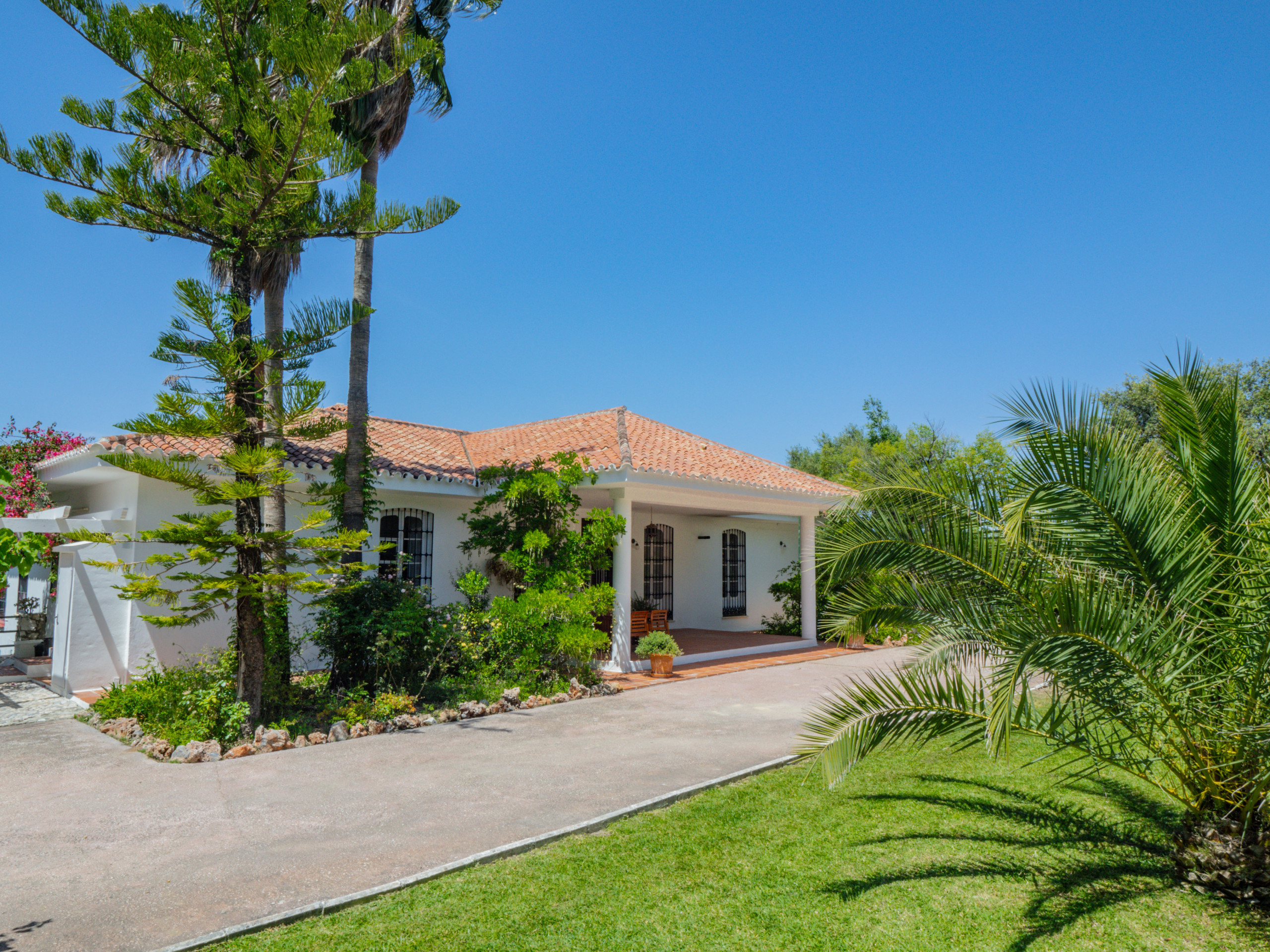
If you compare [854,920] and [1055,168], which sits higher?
[1055,168]

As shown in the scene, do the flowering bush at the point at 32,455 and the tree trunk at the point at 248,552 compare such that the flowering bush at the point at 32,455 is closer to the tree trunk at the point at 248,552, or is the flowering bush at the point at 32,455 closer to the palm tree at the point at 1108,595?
the tree trunk at the point at 248,552

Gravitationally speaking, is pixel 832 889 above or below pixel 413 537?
below

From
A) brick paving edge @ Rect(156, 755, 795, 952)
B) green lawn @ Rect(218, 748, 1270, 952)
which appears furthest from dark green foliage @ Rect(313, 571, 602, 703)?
green lawn @ Rect(218, 748, 1270, 952)

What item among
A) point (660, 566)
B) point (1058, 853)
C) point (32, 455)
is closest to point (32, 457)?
point (32, 455)

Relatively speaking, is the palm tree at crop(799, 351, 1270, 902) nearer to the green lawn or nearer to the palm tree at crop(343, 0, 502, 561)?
the green lawn

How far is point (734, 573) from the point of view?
19469mm

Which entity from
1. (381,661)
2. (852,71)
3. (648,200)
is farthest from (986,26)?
(381,661)

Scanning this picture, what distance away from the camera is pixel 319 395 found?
7586 mm

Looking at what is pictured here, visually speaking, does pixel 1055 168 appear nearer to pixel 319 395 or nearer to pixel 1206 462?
pixel 1206 462

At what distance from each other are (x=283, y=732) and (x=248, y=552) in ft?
6.34

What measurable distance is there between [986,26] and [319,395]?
10.5 m

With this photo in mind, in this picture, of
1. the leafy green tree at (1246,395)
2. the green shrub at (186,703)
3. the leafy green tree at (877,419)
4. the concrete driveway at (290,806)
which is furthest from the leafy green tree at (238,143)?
the leafy green tree at (877,419)

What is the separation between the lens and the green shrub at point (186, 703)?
764cm

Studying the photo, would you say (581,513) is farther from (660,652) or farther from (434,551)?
(660,652)
